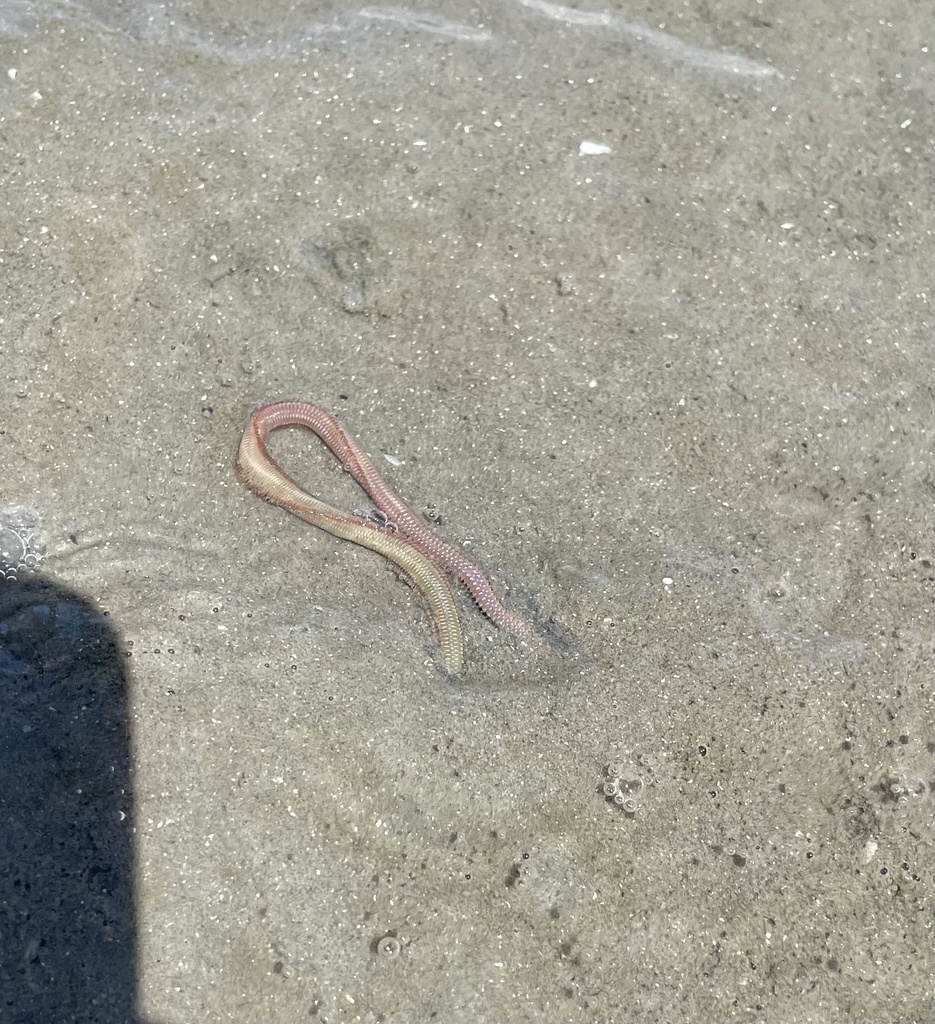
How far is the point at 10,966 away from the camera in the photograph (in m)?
4.13

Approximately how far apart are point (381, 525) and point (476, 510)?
0.63m

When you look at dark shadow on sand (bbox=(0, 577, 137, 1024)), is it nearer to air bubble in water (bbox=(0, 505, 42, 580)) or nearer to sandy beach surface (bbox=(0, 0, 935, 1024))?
sandy beach surface (bbox=(0, 0, 935, 1024))

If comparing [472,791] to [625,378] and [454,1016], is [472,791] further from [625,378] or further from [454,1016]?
[625,378]

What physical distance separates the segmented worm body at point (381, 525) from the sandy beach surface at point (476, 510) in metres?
0.11

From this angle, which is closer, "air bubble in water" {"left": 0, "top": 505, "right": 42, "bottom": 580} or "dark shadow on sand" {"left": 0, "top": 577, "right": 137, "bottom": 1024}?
"dark shadow on sand" {"left": 0, "top": 577, "right": 137, "bottom": 1024}

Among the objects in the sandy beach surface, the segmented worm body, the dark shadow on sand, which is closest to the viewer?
the dark shadow on sand

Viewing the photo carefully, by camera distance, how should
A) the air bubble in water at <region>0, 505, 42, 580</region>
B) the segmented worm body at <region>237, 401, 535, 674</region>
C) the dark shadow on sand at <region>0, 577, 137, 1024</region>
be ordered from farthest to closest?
the segmented worm body at <region>237, 401, 535, 674</region> → the air bubble in water at <region>0, 505, 42, 580</region> → the dark shadow on sand at <region>0, 577, 137, 1024</region>

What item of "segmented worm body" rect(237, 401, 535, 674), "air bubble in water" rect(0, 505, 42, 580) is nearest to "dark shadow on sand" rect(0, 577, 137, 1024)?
"air bubble in water" rect(0, 505, 42, 580)

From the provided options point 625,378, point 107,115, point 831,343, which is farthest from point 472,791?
point 107,115

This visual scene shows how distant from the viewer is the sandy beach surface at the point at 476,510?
4473 millimetres

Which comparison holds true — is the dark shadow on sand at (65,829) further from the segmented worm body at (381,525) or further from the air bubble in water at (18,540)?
the segmented worm body at (381,525)

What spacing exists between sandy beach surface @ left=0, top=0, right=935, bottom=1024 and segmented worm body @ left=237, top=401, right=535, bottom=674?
4.3 inches

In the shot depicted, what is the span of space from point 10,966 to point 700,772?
12.5ft

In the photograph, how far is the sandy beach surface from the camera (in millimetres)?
4473
